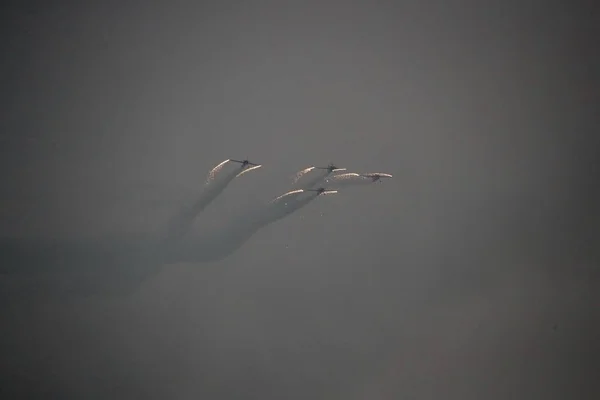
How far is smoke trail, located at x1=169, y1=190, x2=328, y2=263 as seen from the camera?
2609 mm

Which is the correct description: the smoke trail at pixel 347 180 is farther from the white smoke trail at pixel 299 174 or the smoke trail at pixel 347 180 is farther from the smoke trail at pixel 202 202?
the smoke trail at pixel 202 202

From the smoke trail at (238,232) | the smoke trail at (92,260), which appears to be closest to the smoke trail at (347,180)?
the smoke trail at (238,232)

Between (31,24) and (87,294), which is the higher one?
(31,24)

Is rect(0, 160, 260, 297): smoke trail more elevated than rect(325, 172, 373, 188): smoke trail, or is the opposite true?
rect(325, 172, 373, 188): smoke trail

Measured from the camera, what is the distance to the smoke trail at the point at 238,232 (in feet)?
8.56

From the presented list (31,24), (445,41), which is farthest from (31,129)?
(445,41)

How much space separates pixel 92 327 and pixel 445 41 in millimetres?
3249

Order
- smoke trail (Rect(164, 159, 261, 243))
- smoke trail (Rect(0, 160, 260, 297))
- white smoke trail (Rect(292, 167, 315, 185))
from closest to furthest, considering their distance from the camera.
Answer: smoke trail (Rect(0, 160, 260, 297))
smoke trail (Rect(164, 159, 261, 243))
white smoke trail (Rect(292, 167, 315, 185))

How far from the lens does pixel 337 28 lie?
274cm

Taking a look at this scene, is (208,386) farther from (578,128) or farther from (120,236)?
(578,128)

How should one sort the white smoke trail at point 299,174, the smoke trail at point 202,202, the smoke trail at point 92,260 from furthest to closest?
the white smoke trail at point 299,174, the smoke trail at point 202,202, the smoke trail at point 92,260

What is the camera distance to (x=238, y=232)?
2656 millimetres

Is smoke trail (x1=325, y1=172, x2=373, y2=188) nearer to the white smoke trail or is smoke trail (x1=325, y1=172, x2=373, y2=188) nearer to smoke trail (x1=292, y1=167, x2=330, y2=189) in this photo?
smoke trail (x1=292, y1=167, x2=330, y2=189)

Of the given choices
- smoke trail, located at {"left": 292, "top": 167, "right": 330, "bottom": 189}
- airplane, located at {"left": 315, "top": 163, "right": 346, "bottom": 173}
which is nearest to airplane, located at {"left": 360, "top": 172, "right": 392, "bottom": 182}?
airplane, located at {"left": 315, "top": 163, "right": 346, "bottom": 173}
